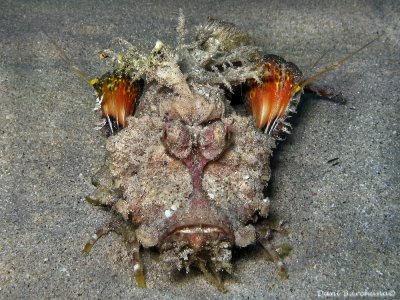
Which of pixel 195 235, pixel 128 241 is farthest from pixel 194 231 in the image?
pixel 128 241

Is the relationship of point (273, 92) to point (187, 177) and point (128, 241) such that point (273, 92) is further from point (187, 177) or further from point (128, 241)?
point (128, 241)

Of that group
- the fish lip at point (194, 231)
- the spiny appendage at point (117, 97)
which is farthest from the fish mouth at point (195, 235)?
the spiny appendage at point (117, 97)

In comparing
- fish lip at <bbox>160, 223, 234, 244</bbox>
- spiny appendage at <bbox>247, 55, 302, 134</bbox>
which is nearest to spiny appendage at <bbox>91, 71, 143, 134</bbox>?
spiny appendage at <bbox>247, 55, 302, 134</bbox>

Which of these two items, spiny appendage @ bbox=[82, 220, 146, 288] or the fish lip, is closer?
the fish lip

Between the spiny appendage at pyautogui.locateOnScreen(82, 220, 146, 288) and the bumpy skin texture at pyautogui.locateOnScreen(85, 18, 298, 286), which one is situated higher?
the bumpy skin texture at pyautogui.locateOnScreen(85, 18, 298, 286)

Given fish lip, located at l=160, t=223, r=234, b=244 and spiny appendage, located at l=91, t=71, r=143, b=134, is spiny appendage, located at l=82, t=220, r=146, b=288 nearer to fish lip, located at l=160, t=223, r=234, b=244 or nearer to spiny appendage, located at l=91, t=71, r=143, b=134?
fish lip, located at l=160, t=223, r=234, b=244

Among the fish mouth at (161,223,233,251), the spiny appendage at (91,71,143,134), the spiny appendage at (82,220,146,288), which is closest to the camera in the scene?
the fish mouth at (161,223,233,251)

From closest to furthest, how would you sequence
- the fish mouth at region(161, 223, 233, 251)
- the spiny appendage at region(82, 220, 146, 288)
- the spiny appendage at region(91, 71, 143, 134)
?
the fish mouth at region(161, 223, 233, 251), the spiny appendage at region(82, 220, 146, 288), the spiny appendage at region(91, 71, 143, 134)

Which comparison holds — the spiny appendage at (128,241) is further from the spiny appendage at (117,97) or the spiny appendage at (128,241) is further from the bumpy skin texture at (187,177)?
the spiny appendage at (117,97)

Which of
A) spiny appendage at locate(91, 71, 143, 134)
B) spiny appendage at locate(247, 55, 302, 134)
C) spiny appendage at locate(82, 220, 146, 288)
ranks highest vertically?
spiny appendage at locate(247, 55, 302, 134)
